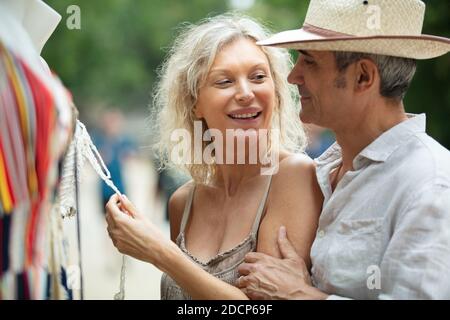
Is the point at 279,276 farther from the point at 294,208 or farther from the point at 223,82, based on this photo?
the point at 223,82

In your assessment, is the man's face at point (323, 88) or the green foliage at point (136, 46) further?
the green foliage at point (136, 46)

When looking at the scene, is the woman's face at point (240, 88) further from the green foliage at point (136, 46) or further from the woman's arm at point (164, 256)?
the woman's arm at point (164, 256)

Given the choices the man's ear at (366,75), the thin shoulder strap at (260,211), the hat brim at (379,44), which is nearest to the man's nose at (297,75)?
the hat brim at (379,44)

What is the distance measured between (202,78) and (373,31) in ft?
2.81

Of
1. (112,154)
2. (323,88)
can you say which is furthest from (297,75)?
(112,154)

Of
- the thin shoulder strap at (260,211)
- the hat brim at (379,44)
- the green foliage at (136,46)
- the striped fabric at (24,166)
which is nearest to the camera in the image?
the striped fabric at (24,166)

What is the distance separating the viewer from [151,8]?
1348 inches

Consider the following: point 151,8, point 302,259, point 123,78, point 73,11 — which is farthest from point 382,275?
point 151,8

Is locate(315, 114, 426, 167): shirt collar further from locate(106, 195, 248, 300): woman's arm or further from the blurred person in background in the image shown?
the blurred person in background

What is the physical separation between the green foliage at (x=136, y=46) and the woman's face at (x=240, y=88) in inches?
16.0

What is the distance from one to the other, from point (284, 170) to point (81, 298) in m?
1.02

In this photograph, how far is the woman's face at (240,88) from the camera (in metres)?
3.01

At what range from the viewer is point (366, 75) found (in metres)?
2.55
